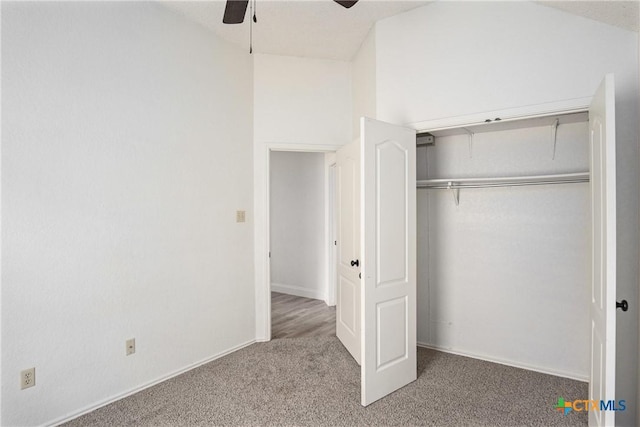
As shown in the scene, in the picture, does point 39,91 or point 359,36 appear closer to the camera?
point 39,91

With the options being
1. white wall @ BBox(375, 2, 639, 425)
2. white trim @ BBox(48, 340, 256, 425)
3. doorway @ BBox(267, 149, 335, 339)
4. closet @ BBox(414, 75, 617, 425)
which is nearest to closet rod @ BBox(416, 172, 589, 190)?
closet @ BBox(414, 75, 617, 425)

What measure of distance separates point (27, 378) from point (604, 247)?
11.0ft

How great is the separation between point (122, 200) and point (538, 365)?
366 cm

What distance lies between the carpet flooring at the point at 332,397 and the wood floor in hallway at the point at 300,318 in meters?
0.74

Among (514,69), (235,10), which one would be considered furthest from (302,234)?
(235,10)

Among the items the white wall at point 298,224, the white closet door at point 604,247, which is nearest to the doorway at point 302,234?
the white wall at point 298,224

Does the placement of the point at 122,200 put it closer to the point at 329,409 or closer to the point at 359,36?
the point at 329,409

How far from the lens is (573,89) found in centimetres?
241

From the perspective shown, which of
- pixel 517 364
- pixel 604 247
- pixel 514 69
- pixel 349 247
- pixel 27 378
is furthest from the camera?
pixel 349 247

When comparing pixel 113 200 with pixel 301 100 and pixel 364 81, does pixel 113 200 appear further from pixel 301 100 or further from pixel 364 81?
pixel 364 81

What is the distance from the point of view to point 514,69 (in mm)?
2590

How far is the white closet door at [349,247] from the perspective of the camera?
3146mm

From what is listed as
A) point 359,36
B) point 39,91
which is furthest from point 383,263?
point 39,91

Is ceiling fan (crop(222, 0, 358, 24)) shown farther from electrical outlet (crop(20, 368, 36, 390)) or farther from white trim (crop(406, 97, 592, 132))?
electrical outlet (crop(20, 368, 36, 390))
